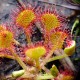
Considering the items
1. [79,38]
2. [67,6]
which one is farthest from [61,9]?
[79,38]

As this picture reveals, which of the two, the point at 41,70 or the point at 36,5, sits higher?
the point at 36,5

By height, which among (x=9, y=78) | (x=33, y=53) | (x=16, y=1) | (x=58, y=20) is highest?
(x=16, y=1)

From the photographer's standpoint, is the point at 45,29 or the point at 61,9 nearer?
the point at 45,29

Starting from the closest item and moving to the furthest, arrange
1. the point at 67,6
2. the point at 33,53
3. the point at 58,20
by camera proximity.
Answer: the point at 33,53 < the point at 58,20 < the point at 67,6

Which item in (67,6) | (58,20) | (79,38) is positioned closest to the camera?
(58,20)

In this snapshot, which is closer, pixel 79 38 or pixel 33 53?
pixel 33 53

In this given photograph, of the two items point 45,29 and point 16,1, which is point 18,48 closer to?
point 45,29

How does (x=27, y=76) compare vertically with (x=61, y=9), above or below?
below

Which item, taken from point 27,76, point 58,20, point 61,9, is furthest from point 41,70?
point 61,9

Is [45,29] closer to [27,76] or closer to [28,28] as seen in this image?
[28,28]
